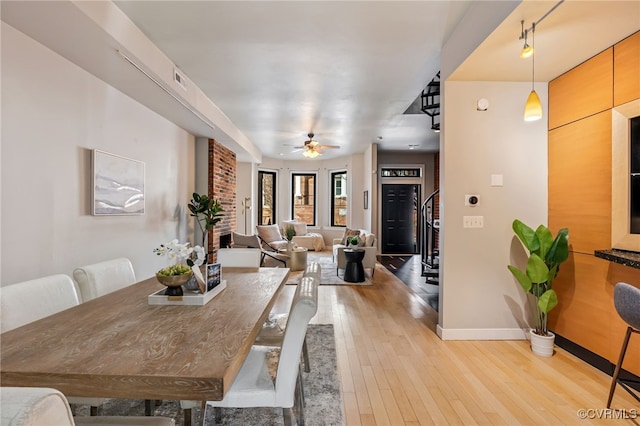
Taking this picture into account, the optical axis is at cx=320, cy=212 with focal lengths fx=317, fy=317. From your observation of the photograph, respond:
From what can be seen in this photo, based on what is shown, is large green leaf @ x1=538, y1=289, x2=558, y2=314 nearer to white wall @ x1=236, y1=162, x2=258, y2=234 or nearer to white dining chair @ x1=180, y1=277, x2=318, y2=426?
white dining chair @ x1=180, y1=277, x2=318, y2=426

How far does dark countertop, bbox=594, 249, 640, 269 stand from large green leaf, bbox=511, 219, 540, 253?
1.37ft

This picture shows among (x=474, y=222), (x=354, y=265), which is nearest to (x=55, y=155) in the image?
(x=474, y=222)

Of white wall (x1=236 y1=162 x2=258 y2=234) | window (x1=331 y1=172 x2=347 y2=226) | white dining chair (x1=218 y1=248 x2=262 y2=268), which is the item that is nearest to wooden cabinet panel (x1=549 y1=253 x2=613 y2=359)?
white dining chair (x1=218 y1=248 x2=262 y2=268)

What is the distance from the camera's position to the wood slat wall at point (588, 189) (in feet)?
7.67

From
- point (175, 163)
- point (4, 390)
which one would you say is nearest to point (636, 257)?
point (4, 390)

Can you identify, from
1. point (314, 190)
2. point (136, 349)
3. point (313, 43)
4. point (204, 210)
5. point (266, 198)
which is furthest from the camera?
point (314, 190)

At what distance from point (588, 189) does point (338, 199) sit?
24.7 feet

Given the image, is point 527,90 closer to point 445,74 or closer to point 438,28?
point 445,74

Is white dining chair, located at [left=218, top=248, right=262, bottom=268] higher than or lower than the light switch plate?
lower

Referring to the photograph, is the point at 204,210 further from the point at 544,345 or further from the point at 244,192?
the point at 544,345

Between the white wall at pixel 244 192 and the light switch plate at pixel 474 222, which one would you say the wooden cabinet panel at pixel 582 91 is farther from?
the white wall at pixel 244 192

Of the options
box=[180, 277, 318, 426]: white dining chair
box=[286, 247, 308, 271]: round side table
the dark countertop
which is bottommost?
box=[286, 247, 308, 271]: round side table

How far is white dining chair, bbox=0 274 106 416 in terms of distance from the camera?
145 cm

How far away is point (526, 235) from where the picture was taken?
9.09ft
